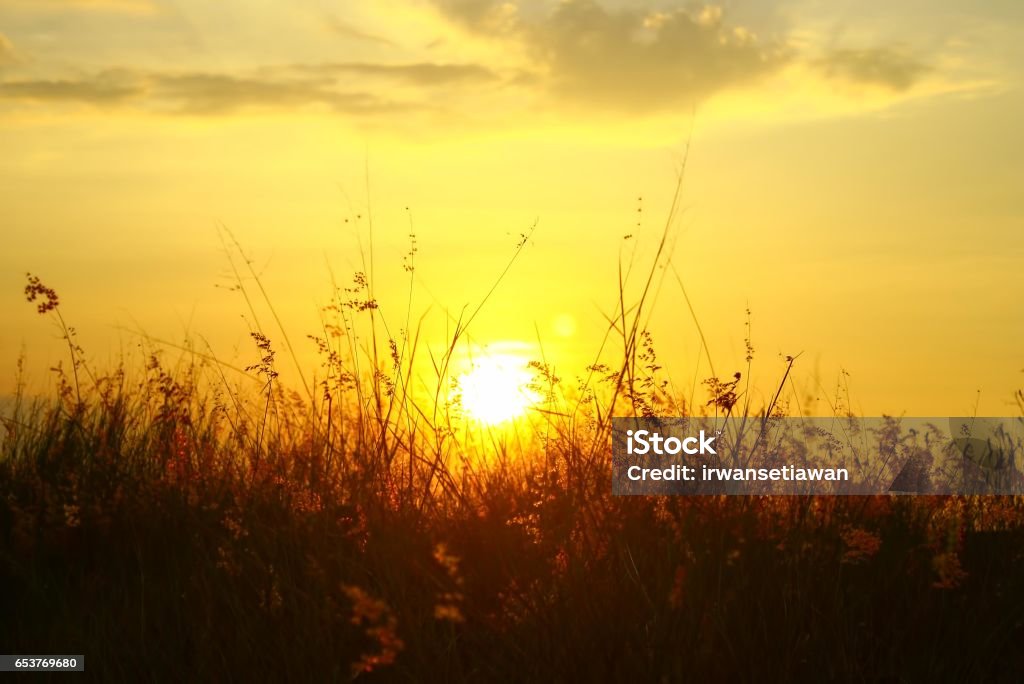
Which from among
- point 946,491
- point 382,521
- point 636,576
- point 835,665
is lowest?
point 835,665

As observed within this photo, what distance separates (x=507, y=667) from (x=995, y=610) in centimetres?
160

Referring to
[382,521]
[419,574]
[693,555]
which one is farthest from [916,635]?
[382,521]

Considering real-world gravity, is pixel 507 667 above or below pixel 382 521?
Result: below

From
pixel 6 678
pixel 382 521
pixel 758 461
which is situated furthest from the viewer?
pixel 758 461

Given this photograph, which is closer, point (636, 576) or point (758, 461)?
point (636, 576)

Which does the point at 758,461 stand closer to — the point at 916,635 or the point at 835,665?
the point at 916,635

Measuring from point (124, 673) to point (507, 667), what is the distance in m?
1.24

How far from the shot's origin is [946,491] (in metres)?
4.88

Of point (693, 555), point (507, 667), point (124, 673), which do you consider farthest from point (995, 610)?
point (124, 673)

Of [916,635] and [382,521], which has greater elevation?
[382,521]

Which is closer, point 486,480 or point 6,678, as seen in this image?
point 6,678

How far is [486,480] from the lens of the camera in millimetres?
4348

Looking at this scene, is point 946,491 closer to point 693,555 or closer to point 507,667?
point 693,555

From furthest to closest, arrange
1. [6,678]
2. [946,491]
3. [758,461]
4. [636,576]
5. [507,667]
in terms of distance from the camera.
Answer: [946,491] → [758,461] → [6,678] → [636,576] → [507,667]
